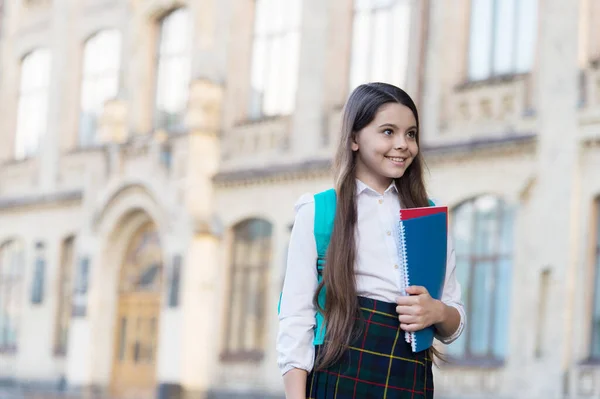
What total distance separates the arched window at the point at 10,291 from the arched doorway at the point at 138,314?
434 cm

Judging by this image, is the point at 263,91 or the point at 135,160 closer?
the point at 263,91

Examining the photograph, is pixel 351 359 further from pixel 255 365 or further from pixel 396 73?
pixel 255 365

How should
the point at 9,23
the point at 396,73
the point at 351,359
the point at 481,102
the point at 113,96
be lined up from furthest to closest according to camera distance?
the point at 9,23 → the point at 113,96 → the point at 396,73 → the point at 481,102 → the point at 351,359

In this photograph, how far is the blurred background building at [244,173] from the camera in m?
18.9

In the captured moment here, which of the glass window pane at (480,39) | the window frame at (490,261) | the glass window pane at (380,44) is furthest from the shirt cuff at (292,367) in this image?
the glass window pane at (380,44)

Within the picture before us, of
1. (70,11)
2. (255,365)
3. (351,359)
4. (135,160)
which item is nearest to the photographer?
(351,359)

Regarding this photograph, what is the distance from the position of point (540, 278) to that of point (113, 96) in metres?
14.4

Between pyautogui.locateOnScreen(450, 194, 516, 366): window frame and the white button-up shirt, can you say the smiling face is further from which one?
pyautogui.locateOnScreen(450, 194, 516, 366): window frame

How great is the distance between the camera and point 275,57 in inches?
1015

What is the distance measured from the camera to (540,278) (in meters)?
19.0

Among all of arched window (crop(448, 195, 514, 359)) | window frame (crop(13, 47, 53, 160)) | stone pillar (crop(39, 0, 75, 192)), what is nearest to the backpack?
arched window (crop(448, 195, 514, 359))

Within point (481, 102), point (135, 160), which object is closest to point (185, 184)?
point (135, 160)

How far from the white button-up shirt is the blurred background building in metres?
14.5

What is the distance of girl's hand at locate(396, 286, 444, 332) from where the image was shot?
357 cm
